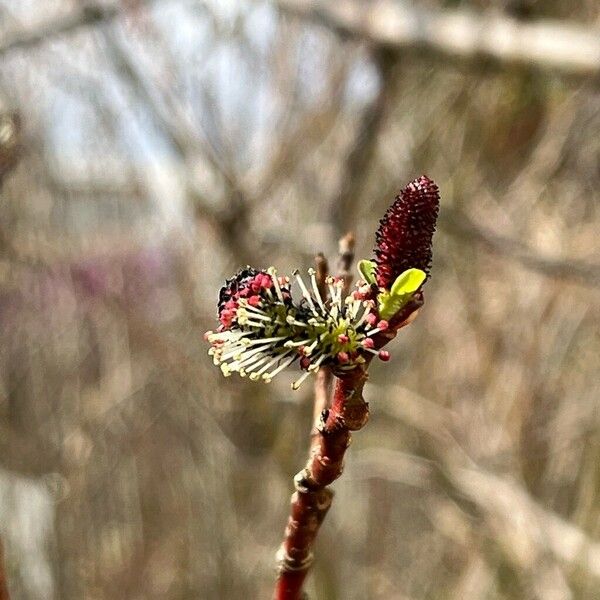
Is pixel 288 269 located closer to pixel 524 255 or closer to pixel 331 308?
pixel 524 255

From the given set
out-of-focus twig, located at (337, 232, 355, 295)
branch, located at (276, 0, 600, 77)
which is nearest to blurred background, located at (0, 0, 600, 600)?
branch, located at (276, 0, 600, 77)

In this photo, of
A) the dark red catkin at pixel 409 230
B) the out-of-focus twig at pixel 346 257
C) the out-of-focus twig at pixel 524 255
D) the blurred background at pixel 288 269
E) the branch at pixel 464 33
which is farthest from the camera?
the blurred background at pixel 288 269

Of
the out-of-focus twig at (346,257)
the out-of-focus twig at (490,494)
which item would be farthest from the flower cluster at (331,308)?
the out-of-focus twig at (490,494)

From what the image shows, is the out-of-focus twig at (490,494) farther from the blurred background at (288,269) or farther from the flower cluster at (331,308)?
the flower cluster at (331,308)

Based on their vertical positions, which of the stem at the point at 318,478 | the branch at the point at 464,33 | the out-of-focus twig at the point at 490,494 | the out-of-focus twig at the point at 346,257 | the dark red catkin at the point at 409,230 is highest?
the branch at the point at 464,33

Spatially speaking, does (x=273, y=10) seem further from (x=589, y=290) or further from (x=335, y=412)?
(x=335, y=412)

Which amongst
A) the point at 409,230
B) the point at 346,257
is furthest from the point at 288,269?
the point at 409,230

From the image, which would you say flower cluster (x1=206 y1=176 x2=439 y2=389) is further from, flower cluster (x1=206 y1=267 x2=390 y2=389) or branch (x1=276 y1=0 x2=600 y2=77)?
branch (x1=276 y1=0 x2=600 y2=77)
